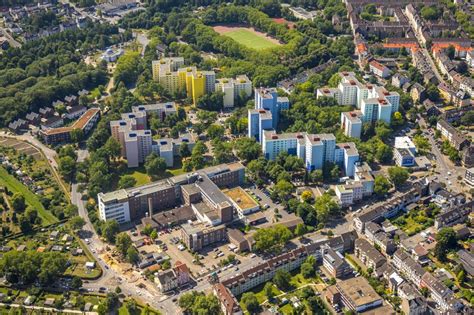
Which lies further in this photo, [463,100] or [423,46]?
[423,46]

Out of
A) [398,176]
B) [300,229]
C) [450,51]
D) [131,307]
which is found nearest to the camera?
[131,307]

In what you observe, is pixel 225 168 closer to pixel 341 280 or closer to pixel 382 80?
pixel 341 280

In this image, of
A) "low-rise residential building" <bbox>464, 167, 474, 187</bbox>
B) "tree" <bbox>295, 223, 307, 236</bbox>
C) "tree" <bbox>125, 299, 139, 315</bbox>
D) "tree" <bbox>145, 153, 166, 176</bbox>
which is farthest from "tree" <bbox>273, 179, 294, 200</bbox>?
"tree" <bbox>125, 299, 139, 315</bbox>

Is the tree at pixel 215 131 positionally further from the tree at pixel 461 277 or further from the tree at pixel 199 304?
the tree at pixel 461 277

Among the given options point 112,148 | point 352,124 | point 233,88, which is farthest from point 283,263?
point 233,88

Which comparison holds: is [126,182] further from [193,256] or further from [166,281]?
[166,281]

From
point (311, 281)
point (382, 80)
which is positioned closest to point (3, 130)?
point (311, 281)
